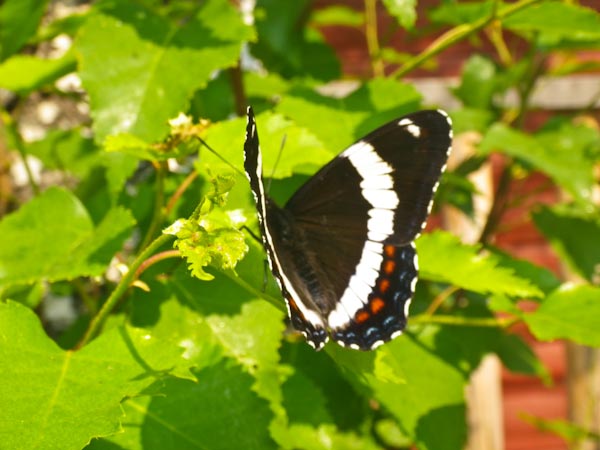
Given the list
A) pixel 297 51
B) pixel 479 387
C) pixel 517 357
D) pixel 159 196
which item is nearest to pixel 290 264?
pixel 159 196

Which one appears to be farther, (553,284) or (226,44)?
(553,284)

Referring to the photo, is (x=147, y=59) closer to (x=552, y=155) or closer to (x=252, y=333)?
(x=252, y=333)

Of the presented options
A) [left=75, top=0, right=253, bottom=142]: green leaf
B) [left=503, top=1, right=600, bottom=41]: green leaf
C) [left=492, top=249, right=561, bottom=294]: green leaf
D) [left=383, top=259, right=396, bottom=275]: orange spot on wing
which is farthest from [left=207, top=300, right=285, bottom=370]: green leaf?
[left=503, top=1, right=600, bottom=41]: green leaf

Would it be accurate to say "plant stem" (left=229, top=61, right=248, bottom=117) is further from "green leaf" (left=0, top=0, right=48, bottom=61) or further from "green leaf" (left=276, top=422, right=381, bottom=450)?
"green leaf" (left=276, top=422, right=381, bottom=450)

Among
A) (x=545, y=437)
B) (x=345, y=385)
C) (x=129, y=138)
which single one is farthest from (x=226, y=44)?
(x=545, y=437)

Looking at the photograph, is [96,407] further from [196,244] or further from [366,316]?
[366,316]
